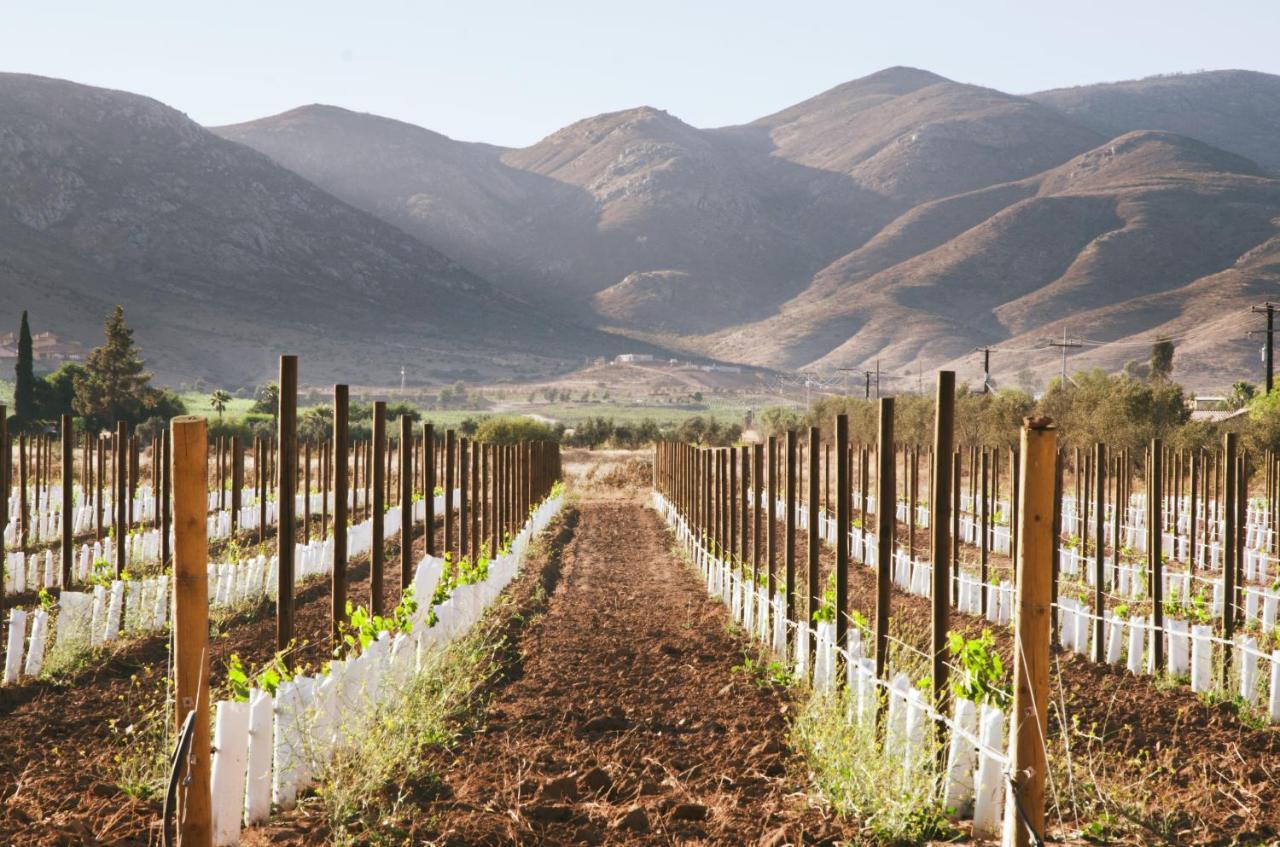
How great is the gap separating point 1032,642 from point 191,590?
3.31 m

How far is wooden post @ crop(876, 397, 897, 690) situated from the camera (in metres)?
7.64

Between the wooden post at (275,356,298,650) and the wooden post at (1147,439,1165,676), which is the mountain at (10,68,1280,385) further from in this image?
the wooden post at (275,356,298,650)

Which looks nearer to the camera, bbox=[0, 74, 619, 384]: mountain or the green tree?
the green tree

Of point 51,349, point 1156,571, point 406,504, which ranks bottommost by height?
point 1156,571

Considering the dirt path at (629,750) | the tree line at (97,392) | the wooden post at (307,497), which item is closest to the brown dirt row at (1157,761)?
the dirt path at (629,750)

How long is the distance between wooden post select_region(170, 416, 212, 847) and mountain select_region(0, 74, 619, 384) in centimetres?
10995

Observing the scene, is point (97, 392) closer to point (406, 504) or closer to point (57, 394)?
point (57, 394)

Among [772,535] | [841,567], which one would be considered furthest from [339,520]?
[772,535]

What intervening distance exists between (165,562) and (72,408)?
1663 inches

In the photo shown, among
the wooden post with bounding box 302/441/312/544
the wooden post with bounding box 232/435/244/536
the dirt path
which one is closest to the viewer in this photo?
the dirt path

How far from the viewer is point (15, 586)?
15125mm

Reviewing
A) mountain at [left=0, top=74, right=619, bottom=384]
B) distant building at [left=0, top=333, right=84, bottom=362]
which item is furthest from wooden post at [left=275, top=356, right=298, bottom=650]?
mountain at [left=0, top=74, right=619, bottom=384]

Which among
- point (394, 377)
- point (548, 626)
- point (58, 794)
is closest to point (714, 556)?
point (548, 626)

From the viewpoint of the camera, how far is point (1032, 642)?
5.05 metres
